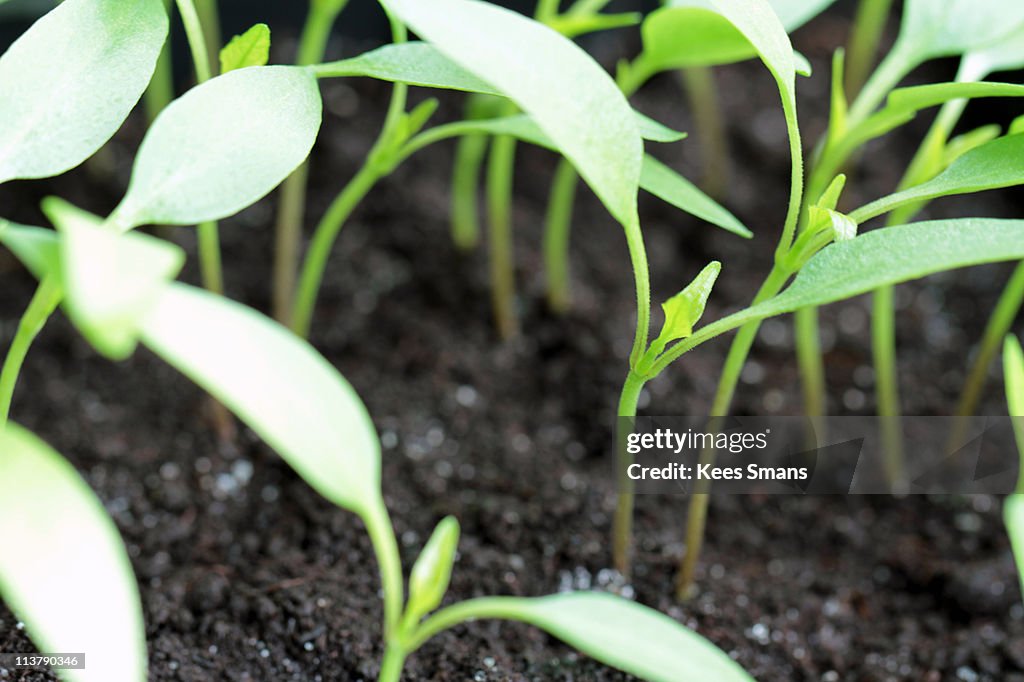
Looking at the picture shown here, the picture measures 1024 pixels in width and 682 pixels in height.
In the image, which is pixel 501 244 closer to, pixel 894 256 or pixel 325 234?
pixel 325 234

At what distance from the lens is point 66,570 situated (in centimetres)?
40

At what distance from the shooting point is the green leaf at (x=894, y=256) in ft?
1.54

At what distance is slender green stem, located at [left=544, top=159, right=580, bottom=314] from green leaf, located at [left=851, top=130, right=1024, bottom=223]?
16.6 inches

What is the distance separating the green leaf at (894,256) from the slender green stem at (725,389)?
6 cm

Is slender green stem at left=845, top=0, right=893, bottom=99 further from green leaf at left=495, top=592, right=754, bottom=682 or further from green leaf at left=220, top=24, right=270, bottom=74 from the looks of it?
green leaf at left=495, top=592, right=754, bottom=682

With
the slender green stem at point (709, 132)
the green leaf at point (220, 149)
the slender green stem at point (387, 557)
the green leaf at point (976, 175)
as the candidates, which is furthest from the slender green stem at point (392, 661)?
the slender green stem at point (709, 132)

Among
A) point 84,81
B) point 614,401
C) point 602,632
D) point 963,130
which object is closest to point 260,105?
point 84,81

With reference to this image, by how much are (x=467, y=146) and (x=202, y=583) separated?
0.53m

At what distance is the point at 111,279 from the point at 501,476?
1.92ft

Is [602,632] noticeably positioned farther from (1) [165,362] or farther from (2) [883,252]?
(1) [165,362]

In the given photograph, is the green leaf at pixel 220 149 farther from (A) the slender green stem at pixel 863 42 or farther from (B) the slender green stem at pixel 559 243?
(A) the slender green stem at pixel 863 42

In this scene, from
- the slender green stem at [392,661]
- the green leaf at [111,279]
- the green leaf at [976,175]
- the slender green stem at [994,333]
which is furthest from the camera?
the slender green stem at [994,333]

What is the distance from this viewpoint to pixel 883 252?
1.74ft

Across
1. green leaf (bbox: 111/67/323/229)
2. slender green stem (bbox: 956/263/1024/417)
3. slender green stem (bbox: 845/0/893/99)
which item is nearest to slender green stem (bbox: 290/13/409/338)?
green leaf (bbox: 111/67/323/229)
